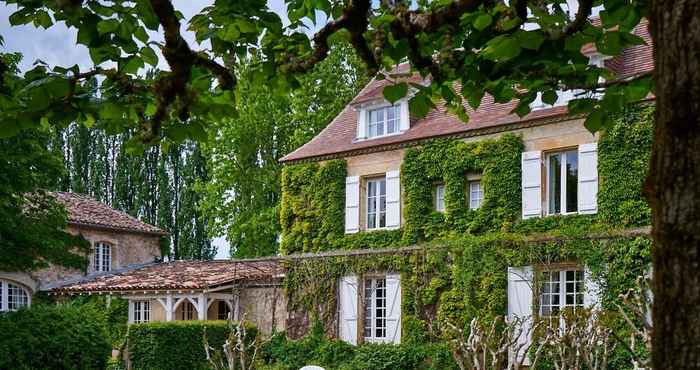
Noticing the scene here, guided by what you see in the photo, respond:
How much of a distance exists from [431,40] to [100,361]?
1335cm

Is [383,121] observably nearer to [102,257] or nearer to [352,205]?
[352,205]

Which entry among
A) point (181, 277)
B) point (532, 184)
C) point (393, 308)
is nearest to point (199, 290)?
point (181, 277)

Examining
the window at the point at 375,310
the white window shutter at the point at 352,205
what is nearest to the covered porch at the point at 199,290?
the white window shutter at the point at 352,205

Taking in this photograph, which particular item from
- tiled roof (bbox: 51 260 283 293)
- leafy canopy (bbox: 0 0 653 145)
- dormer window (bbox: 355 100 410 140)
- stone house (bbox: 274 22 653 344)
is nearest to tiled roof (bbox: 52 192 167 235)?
tiled roof (bbox: 51 260 283 293)

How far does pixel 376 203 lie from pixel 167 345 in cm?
603

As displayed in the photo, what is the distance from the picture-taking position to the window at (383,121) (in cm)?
2239

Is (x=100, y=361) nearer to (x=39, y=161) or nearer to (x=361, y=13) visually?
(x=39, y=161)

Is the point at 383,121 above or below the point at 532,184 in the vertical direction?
above

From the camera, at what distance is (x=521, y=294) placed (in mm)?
18688

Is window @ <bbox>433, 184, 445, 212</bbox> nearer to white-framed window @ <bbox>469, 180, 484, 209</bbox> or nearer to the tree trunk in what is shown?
white-framed window @ <bbox>469, 180, 484, 209</bbox>

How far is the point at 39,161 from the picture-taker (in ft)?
57.1

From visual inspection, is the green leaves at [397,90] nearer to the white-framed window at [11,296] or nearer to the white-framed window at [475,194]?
the white-framed window at [475,194]

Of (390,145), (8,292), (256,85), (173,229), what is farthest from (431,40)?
(173,229)

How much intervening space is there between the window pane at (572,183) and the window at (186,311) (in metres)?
14.3
